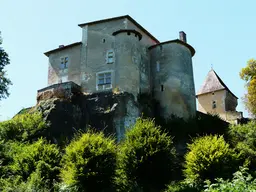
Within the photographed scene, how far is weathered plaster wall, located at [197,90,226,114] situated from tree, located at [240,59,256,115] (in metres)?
4.66

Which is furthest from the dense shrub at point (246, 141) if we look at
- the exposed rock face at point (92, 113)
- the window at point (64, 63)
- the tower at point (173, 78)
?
the window at point (64, 63)

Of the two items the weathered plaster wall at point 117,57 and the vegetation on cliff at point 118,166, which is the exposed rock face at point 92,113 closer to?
the weathered plaster wall at point 117,57

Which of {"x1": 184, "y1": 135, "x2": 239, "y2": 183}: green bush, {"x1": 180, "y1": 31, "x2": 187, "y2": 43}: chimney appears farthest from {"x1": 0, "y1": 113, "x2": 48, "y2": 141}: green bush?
{"x1": 180, "y1": 31, "x2": 187, "y2": 43}: chimney

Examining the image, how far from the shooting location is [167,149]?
20.9 meters

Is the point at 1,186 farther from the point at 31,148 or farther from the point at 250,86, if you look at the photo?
the point at 250,86

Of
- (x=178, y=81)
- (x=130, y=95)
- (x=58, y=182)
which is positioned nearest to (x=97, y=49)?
(x=130, y=95)

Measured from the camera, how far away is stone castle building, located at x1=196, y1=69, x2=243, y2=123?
147 feet

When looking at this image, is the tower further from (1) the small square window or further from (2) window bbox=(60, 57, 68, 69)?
(2) window bbox=(60, 57, 68, 69)

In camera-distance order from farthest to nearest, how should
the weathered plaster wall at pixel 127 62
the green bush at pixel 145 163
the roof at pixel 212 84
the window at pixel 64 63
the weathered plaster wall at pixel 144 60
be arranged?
the roof at pixel 212 84 < the window at pixel 64 63 < the weathered plaster wall at pixel 144 60 < the weathered plaster wall at pixel 127 62 < the green bush at pixel 145 163

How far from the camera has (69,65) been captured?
3631 centimetres

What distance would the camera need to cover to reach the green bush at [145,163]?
65.3 feet

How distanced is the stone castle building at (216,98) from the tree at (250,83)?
394cm

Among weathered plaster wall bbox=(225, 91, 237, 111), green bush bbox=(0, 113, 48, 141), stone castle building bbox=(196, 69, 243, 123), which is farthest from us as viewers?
weathered plaster wall bbox=(225, 91, 237, 111)

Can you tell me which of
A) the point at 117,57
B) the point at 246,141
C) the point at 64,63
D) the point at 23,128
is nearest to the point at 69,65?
the point at 64,63
